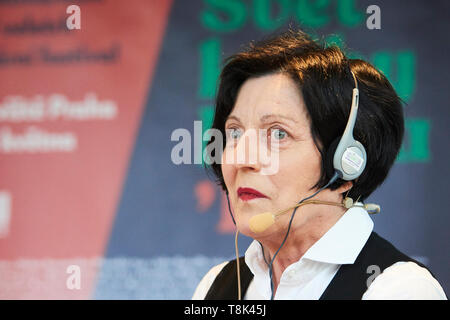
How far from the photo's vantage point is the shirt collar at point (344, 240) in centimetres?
118

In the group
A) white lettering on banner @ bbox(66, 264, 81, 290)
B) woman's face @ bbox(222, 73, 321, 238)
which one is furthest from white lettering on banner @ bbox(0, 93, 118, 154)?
woman's face @ bbox(222, 73, 321, 238)

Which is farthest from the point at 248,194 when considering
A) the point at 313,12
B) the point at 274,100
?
the point at 313,12

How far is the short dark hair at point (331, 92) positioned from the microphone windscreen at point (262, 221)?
12 centimetres

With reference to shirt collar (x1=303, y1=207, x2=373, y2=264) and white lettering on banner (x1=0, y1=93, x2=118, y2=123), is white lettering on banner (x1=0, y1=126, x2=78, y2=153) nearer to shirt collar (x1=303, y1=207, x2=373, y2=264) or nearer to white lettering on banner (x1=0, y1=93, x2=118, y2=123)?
white lettering on banner (x1=0, y1=93, x2=118, y2=123)

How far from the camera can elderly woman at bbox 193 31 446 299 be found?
119cm

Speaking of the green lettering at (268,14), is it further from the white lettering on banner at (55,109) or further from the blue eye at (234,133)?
the blue eye at (234,133)

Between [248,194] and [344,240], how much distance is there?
0.22m

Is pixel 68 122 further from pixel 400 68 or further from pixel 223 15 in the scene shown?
pixel 400 68

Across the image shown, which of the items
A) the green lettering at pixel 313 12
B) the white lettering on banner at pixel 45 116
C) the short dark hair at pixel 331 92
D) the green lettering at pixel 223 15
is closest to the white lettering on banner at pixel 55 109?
the white lettering on banner at pixel 45 116

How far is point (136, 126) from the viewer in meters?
2.48

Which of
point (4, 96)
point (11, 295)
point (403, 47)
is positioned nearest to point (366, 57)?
point (403, 47)

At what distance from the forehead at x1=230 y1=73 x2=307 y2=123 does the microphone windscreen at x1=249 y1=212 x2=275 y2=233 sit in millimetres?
206

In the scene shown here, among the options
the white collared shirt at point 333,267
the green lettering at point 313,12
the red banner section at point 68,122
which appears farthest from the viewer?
the red banner section at point 68,122
